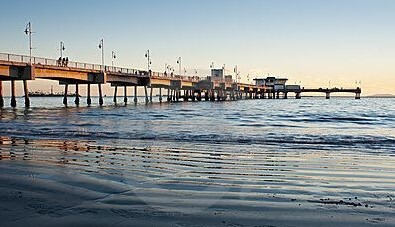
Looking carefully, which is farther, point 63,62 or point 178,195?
point 63,62

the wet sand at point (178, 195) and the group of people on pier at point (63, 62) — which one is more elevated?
the group of people on pier at point (63, 62)

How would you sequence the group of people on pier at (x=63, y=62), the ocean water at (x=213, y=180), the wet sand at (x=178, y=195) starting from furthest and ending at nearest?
the group of people on pier at (x=63, y=62) → the ocean water at (x=213, y=180) → the wet sand at (x=178, y=195)

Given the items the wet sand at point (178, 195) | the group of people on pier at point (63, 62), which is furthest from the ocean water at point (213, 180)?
the group of people on pier at point (63, 62)

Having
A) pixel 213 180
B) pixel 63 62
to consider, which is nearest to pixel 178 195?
pixel 213 180

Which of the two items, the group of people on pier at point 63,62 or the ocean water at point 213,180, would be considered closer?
the ocean water at point 213,180

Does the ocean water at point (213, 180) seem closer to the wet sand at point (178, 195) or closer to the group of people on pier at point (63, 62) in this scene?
the wet sand at point (178, 195)

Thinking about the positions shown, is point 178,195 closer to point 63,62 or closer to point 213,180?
point 213,180

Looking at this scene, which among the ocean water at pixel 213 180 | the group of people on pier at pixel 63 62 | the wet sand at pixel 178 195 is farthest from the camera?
the group of people on pier at pixel 63 62

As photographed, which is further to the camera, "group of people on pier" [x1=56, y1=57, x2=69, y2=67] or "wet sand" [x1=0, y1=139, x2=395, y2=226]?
"group of people on pier" [x1=56, y1=57, x2=69, y2=67]

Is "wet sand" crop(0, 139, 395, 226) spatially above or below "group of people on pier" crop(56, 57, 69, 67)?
below

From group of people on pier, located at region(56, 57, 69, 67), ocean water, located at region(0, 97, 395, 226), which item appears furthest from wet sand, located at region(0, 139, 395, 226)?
group of people on pier, located at region(56, 57, 69, 67)

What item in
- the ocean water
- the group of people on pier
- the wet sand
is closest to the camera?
the wet sand

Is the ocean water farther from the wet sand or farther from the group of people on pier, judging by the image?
the group of people on pier

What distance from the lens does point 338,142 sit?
18.5 meters
